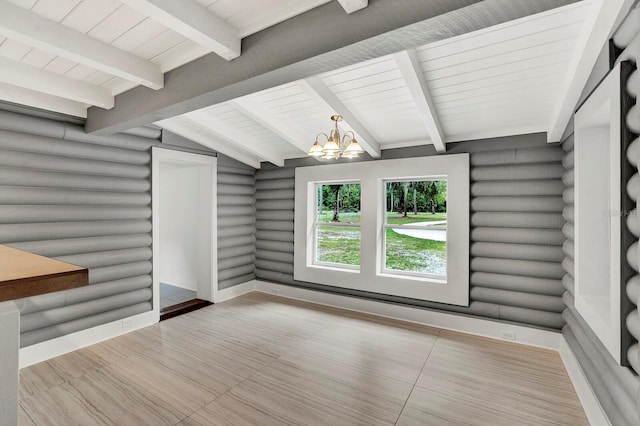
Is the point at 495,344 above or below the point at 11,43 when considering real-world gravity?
below

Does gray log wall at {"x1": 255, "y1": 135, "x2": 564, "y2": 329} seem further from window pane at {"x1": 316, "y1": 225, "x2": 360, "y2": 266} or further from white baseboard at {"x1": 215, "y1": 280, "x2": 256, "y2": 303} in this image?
white baseboard at {"x1": 215, "y1": 280, "x2": 256, "y2": 303}

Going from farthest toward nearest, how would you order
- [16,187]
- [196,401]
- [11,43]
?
[16,187] → [196,401] → [11,43]

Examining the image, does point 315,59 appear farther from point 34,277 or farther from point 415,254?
point 415,254

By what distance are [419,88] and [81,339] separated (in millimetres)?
4131

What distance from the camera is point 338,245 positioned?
4.84m

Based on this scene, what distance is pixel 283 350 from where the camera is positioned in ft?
10.6

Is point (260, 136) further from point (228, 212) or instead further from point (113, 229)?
point (113, 229)

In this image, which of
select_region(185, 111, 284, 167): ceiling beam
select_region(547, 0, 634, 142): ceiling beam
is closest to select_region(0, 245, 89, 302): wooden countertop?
select_region(547, 0, 634, 142): ceiling beam

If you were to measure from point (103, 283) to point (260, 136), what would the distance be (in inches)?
103

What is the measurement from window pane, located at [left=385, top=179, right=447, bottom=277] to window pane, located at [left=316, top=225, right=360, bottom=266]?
515 millimetres

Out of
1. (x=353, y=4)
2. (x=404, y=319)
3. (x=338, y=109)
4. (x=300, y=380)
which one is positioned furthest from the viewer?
(x=404, y=319)

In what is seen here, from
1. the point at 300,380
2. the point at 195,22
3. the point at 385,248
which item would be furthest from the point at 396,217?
the point at 195,22

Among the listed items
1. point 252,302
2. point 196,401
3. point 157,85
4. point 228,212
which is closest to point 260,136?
point 228,212

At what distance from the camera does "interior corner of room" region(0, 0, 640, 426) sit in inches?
59.9
